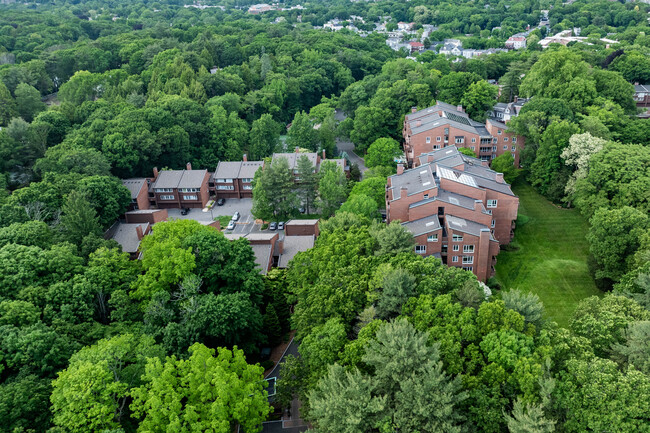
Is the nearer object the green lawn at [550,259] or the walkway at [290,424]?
the walkway at [290,424]

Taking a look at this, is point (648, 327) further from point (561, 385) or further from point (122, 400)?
point (122, 400)

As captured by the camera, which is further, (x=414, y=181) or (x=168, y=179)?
(x=168, y=179)

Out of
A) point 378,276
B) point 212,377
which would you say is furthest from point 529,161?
point 212,377

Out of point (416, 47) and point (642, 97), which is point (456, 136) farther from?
point (416, 47)

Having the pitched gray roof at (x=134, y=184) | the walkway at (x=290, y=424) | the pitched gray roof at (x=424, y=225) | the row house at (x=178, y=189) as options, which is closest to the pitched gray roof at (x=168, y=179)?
the row house at (x=178, y=189)

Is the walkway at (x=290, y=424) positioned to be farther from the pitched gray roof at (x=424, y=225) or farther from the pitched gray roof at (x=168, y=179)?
the pitched gray roof at (x=168, y=179)

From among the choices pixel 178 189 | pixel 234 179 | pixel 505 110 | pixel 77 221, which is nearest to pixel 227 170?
pixel 234 179
